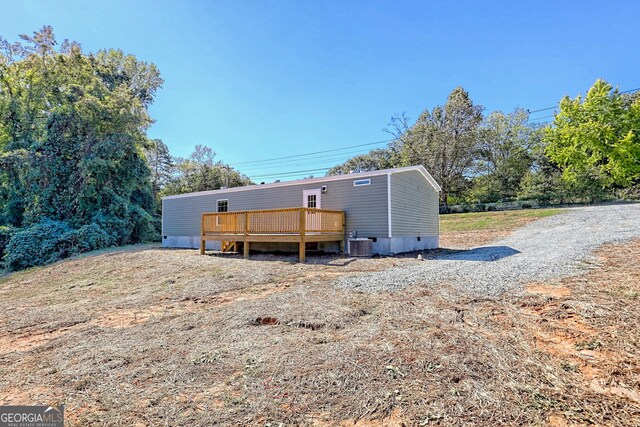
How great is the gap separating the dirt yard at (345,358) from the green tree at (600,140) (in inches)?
862

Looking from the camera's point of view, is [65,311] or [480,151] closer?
[65,311]

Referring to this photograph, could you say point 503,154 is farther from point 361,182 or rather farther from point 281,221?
point 281,221

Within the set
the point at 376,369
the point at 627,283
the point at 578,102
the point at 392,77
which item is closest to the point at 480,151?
the point at 578,102

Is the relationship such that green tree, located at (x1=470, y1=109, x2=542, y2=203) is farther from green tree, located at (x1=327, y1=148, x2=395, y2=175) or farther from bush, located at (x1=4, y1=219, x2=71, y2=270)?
bush, located at (x1=4, y1=219, x2=71, y2=270)

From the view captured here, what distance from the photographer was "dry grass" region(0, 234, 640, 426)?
2.04m

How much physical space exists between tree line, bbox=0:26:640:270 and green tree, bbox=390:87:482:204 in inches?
3.5

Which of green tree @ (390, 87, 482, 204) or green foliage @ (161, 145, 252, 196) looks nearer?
green tree @ (390, 87, 482, 204)

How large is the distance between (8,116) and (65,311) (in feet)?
65.0

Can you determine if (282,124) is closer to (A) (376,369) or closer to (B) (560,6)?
(B) (560,6)

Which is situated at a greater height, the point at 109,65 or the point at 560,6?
the point at 109,65

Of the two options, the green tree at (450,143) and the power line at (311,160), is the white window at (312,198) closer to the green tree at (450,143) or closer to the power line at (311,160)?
the green tree at (450,143)

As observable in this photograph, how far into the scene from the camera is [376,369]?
97.9 inches

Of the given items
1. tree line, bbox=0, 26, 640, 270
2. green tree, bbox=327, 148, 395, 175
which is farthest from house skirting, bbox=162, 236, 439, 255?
green tree, bbox=327, 148, 395, 175

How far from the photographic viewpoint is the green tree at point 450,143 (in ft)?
84.5
